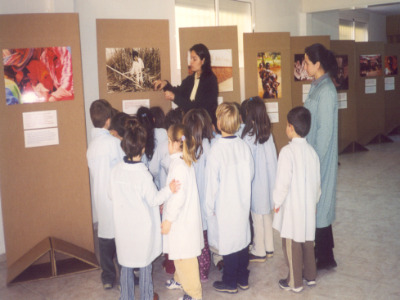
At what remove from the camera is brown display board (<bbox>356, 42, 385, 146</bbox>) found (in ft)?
30.5

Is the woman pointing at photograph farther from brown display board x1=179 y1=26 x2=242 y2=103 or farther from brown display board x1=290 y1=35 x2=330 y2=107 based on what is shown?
brown display board x1=290 y1=35 x2=330 y2=107

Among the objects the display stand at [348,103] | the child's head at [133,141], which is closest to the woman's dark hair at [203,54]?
the child's head at [133,141]

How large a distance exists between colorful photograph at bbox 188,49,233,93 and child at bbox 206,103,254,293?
2330 millimetres

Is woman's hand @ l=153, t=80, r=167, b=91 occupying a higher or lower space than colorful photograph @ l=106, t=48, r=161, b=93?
lower

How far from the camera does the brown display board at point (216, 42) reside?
510cm

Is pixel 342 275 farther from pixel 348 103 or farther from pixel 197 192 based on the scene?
pixel 348 103

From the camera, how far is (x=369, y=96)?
951 cm

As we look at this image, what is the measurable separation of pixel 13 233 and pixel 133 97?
73.1 inches

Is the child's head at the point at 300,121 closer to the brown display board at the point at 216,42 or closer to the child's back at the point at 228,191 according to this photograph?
the child's back at the point at 228,191

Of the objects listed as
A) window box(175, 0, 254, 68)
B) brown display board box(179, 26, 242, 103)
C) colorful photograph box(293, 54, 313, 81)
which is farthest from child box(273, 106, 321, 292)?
colorful photograph box(293, 54, 313, 81)

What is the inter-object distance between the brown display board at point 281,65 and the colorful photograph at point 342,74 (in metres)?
2.53

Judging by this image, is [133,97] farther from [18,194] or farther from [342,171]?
[342,171]

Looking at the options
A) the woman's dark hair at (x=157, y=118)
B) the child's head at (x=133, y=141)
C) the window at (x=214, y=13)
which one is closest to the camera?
the child's head at (x=133, y=141)

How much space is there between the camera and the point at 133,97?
15.0 feet
